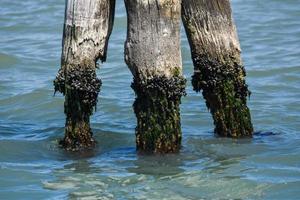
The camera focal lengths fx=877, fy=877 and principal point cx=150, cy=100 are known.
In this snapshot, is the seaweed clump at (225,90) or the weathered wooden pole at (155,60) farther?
the seaweed clump at (225,90)

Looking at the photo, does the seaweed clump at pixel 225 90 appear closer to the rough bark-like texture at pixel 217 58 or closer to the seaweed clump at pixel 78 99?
the rough bark-like texture at pixel 217 58

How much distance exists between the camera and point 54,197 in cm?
700

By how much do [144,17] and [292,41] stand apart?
6.90m

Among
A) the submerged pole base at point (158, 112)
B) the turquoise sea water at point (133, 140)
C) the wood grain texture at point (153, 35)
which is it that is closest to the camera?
the turquoise sea water at point (133, 140)

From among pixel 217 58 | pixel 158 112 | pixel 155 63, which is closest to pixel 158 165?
pixel 158 112

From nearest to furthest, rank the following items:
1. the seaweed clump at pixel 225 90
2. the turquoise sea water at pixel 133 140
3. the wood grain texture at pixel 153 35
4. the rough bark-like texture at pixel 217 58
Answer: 1. the turquoise sea water at pixel 133 140
2. the wood grain texture at pixel 153 35
3. the rough bark-like texture at pixel 217 58
4. the seaweed clump at pixel 225 90

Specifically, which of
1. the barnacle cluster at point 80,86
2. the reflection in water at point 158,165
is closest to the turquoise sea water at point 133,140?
the reflection in water at point 158,165

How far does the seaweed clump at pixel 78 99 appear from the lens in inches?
309

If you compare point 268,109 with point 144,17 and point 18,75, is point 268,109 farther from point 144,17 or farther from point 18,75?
point 18,75

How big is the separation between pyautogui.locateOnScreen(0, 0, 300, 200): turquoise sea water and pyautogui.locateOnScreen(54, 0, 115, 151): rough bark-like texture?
58 cm

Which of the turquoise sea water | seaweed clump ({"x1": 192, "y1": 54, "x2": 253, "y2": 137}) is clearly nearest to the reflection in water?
the turquoise sea water

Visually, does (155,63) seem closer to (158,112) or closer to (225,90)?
(158,112)

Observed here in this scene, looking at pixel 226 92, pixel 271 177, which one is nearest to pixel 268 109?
pixel 226 92

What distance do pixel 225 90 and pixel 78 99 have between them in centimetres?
A: 141
